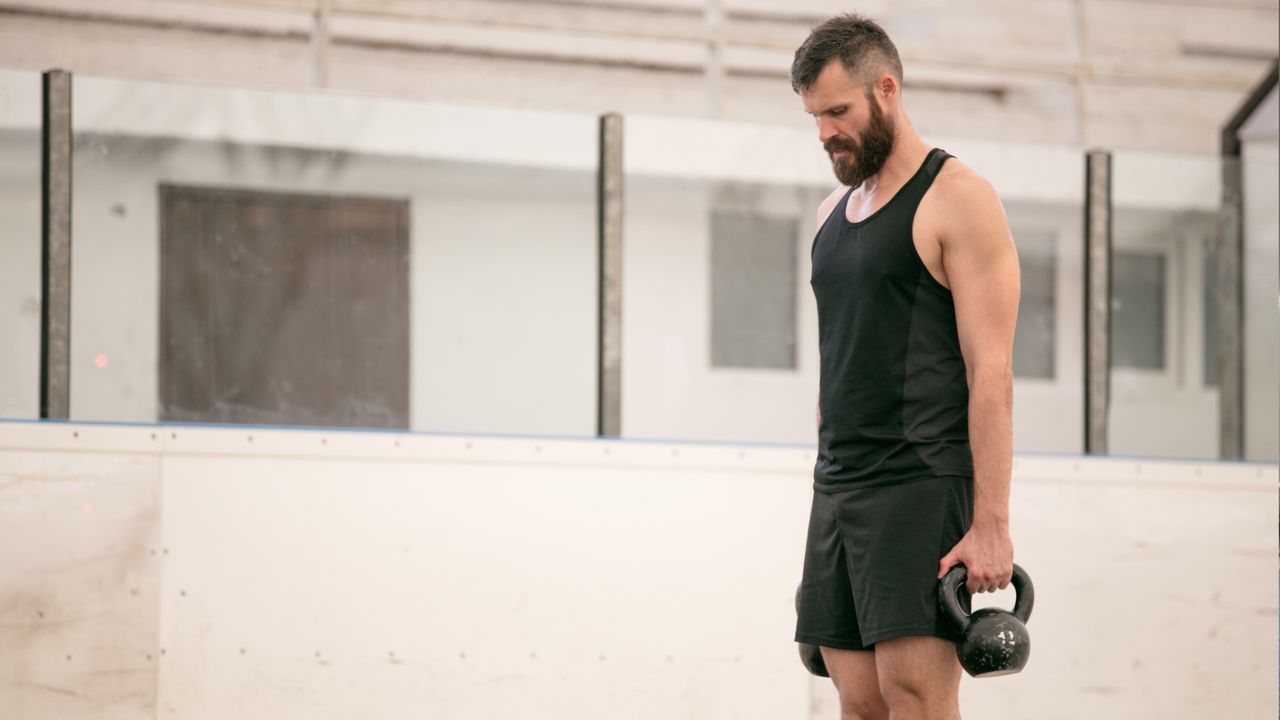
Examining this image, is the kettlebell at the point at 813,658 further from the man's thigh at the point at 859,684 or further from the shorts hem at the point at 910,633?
the shorts hem at the point at 910,633

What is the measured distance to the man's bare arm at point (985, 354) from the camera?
1765mm

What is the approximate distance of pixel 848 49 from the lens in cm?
185

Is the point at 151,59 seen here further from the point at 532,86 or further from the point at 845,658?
the point at 845,658

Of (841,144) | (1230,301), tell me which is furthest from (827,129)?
(1230,301)

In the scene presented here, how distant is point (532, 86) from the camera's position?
7090 mm

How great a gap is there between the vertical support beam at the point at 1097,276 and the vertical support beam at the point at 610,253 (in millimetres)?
1453

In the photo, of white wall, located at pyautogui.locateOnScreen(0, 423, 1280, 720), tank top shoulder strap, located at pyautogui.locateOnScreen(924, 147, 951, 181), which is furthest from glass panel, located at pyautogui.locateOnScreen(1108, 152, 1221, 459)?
tank top shoulder strap, located at pyautogui.locateOnScreen(924, 147, 951, 181)

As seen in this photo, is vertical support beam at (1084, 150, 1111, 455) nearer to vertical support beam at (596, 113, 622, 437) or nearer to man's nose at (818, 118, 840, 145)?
vertical support beam at (596, 113, 622, 437)

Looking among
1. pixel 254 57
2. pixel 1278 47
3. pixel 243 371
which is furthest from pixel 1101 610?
pixel 1278 47

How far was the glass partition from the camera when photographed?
3.59 m

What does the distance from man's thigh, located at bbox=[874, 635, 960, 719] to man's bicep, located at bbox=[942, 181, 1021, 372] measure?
41 cm

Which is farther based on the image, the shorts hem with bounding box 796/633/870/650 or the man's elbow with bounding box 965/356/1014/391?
the shorts hem with bounding box 796/633/870/650

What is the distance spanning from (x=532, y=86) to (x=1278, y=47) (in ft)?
15.5

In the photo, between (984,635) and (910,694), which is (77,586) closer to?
(910,694)
